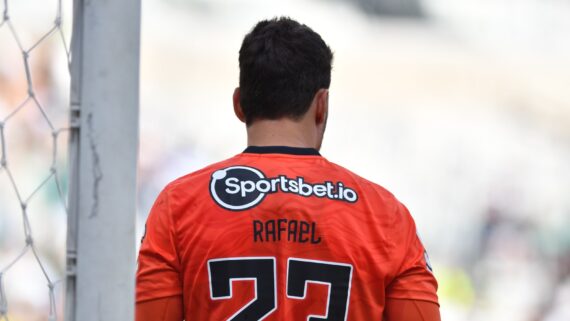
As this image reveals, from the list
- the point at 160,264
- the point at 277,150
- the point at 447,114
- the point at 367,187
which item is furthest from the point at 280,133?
the point at 447,114

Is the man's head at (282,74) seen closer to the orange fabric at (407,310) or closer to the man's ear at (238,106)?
the man's ear at (238,106)

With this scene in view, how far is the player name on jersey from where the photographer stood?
150 cm

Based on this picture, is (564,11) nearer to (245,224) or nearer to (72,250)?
(245,224)

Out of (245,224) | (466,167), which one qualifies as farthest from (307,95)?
(466,167)

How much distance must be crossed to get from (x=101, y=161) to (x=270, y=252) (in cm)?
35

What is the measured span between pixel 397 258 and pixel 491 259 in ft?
9.26

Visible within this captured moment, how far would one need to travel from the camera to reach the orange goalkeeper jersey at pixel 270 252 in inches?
58.9

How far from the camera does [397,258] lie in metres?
1.54

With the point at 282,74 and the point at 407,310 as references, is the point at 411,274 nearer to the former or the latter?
the point at 407,310

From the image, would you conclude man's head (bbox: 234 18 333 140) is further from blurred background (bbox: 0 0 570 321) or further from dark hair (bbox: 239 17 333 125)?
blurred background (bbox: 0 0 570 321)

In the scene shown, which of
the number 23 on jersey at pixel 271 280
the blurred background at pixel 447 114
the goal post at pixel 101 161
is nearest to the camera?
the goal post at pixel 101 161

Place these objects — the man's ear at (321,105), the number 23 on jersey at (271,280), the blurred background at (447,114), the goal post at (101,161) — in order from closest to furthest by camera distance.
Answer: the goal post at (101,161), the number 23 on jersey at (271,280), the man's ear at (321,105), the blurred background at (447,114)

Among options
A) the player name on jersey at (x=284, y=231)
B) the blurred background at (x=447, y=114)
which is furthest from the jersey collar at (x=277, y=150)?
the blurred background at (x=447, y=114)

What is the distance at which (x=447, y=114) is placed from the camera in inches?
169
